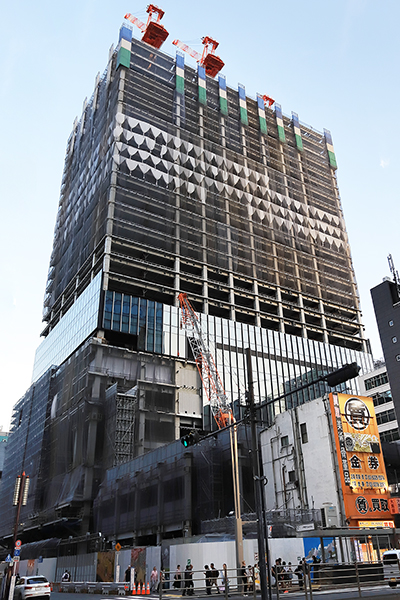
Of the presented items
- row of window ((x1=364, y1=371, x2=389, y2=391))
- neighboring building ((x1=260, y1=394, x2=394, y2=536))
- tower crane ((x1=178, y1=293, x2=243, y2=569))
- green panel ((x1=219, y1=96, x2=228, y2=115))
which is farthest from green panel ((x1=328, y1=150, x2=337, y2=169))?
neighboring building ((x1=260, y1=394, x2=394, y2=536))

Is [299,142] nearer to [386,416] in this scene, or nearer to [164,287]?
[164,287]

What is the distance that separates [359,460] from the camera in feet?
145

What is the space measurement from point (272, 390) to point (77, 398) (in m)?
34.3

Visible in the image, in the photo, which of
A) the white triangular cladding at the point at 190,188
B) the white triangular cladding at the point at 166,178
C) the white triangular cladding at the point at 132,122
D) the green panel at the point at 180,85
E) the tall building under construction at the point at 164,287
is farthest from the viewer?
the green panel at the point at 180,85

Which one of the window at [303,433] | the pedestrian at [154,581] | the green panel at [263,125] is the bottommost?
the pedestrian at [154,581]

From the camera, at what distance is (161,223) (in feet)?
326

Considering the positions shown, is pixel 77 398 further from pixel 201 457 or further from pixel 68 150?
pixel 68 150

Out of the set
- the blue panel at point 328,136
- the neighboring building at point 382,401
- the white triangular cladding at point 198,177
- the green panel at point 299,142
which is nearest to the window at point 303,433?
the neighboring building at point 382,401

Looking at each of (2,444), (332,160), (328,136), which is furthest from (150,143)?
(2,444)

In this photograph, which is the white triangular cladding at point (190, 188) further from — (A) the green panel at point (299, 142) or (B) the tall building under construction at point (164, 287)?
(A) the green panel at point (299, 142)

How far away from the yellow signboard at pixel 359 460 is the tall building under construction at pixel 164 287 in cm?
1468

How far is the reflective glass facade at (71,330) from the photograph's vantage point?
87.1m

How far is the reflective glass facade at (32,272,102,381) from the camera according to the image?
87.1 m

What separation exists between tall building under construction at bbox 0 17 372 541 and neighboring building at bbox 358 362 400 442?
38.7ft
